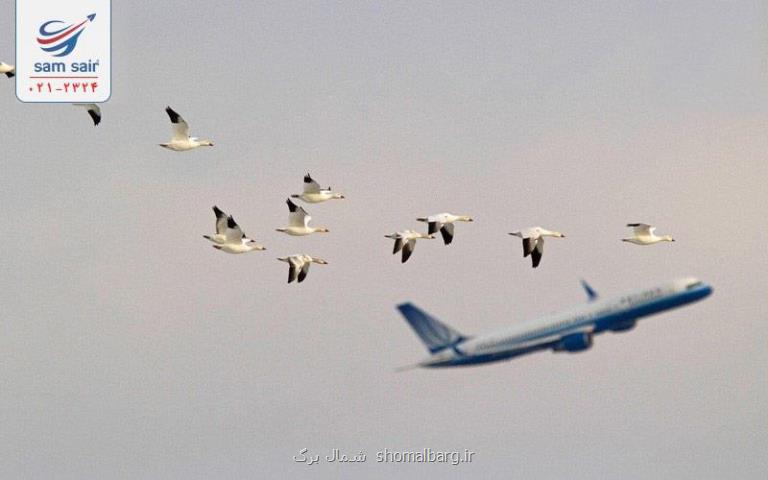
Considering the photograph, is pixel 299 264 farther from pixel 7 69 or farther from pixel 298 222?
pixel 7 69

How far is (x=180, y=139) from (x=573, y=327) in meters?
59.0

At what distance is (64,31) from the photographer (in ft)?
479

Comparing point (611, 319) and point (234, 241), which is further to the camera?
point (611, 319)

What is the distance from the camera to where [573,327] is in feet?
609

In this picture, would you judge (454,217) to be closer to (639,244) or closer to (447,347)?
(639,244)

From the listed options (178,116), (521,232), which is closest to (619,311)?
(521,232)

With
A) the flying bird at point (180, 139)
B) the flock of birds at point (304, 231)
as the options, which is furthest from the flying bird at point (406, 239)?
the flying bird at point (180, 139)

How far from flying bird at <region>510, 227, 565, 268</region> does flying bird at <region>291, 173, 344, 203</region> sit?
23383 millimetres

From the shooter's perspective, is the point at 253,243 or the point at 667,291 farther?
the point at 667,291

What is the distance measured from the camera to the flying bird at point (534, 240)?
559ft

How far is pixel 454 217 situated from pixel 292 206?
17015 millimetres

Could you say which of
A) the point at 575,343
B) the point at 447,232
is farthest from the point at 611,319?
the point at 447,232

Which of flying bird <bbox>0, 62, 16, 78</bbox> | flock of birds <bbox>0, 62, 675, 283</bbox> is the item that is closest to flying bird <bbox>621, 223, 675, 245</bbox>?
flock of birds <bbox>0, 62, 675, 283</bbox>

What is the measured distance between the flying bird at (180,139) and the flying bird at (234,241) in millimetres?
11865
